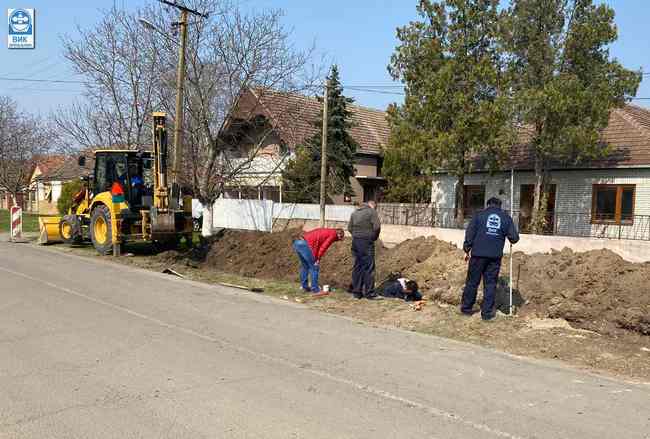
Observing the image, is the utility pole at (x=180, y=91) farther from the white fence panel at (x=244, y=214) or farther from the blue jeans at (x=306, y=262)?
the blue jeans at (x=306, y=262)

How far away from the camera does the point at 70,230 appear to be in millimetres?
19484

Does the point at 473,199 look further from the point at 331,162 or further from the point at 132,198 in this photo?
the point at 132,198

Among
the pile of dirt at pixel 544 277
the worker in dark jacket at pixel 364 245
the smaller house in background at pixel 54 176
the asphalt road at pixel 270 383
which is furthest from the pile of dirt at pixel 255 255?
the smaller house in background at pixel 54 176

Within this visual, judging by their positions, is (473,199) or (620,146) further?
(473,199)

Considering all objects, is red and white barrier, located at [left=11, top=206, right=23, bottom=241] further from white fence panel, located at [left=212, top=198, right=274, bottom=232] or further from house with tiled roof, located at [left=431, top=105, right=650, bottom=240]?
house with tiled roof, located at [left=431, top=105, right=650, bottom=240]

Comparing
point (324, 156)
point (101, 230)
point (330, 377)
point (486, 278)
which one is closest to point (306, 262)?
point (486, 278)

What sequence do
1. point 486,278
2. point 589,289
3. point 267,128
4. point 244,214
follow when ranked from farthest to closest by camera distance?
1. point 244,214
2. point 267,128
3. point 589,289
4. point 486,278

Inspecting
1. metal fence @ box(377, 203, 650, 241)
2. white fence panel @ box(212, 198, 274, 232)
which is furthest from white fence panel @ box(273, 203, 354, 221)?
metal fence @ box(377, 203, 650, 241)

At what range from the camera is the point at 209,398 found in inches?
207

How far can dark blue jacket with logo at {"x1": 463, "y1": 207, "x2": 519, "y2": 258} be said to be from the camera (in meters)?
8.89

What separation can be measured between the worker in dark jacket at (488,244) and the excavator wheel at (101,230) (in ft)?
38.2

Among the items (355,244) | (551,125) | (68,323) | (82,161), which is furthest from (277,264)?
(551,125)

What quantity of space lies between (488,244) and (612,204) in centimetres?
1269

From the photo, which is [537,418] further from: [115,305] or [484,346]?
[115,305]
